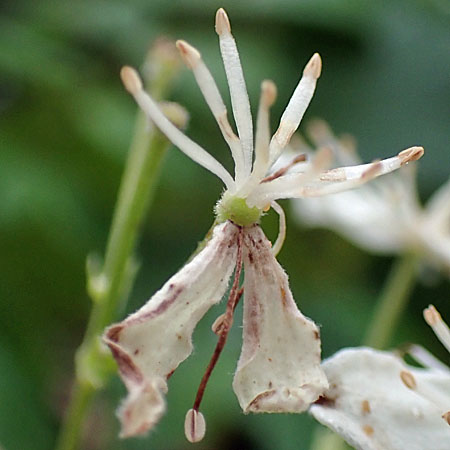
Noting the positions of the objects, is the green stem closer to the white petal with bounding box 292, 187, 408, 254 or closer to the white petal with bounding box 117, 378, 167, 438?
the white petal with bounding box 292, 187, 408, 254

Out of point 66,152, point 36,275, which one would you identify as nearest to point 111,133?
point 66,152

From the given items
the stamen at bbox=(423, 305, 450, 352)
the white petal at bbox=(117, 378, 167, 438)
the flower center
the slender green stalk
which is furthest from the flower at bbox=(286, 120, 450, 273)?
the white petal at bbox=(117, 378, 167, 438)

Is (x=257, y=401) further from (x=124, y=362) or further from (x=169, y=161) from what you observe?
(x=169, y=161)

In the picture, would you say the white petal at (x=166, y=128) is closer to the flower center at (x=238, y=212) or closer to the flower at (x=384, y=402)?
the flower center at (x=238, y=212)

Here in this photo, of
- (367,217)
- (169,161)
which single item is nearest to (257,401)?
(367,217)

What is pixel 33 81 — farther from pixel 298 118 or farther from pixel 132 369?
pixel 132 369
